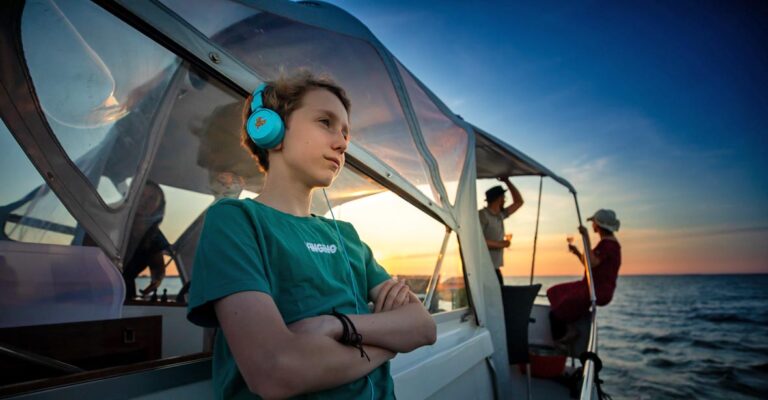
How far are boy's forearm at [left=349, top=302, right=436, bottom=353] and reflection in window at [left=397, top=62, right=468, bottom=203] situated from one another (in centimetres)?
202

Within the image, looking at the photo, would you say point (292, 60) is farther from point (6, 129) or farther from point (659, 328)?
point (659, 328)

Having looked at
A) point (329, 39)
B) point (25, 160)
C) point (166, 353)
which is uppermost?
point (329, 39)

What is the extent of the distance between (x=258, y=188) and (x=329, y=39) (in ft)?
3.38

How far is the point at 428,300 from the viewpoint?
2.79 metres

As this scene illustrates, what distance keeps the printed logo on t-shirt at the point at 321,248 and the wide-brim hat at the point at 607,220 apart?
5835mm

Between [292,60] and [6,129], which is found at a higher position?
[292,60]

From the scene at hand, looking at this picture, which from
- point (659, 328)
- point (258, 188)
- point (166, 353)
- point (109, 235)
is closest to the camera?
point (109, 235)

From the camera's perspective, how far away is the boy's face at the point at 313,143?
3.85ft

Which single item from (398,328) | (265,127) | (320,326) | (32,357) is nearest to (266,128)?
(265,127)

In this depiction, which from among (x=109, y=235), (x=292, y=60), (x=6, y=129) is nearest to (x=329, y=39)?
(x=292, y=60)

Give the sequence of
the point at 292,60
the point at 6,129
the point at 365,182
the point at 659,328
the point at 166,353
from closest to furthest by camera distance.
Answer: the point at 6,129
the point at 292,60
the point at 365,182
the point at 166,353
the point at 659,328

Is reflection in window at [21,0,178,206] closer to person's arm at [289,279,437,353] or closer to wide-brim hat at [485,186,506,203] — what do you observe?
person's arm at [289,279,437,353]

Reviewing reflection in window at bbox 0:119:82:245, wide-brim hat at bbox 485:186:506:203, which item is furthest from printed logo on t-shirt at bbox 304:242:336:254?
wide-brim hat at bbox 485:186:506:203

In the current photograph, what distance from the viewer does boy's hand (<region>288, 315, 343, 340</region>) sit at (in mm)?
885
